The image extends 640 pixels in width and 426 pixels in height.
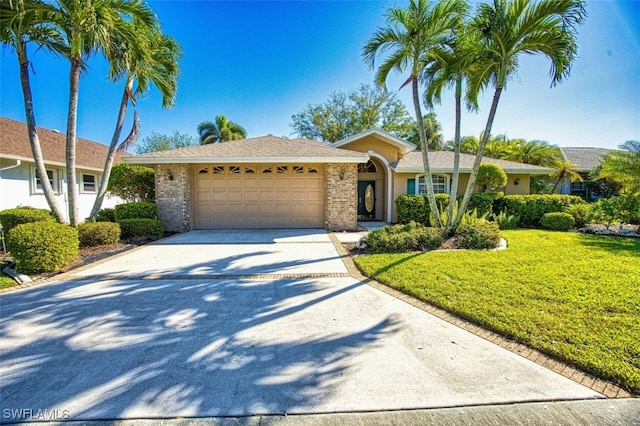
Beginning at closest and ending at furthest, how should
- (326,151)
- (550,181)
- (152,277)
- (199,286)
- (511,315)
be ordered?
1. (511,315)
2. (199,286)
3. (152,277)
4. (326,151)
5. (550,181)

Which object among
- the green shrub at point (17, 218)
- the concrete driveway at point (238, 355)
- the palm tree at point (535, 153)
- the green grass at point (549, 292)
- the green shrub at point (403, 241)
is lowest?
the concrete driveway at point (238, 355)

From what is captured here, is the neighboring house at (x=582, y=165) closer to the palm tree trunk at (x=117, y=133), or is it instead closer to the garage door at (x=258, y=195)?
the garage door at (x=258, y=195)

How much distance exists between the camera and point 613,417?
2.12 m

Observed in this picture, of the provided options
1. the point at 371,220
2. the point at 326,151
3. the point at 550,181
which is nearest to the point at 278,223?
the point at 326,151

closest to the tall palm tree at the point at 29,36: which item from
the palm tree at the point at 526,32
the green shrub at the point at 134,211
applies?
the green shrub at the point at 134,211

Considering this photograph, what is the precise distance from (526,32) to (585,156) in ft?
75.0

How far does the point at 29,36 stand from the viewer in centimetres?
765

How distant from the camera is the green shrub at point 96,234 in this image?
8012mm

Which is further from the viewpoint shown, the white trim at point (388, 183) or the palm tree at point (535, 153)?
the palm tree at point (535, 153)

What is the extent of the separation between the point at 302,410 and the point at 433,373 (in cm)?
130

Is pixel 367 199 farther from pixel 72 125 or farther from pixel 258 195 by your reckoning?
pixel 72 125

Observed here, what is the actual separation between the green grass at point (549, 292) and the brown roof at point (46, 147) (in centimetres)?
1497

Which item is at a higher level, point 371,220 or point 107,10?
point 107,10

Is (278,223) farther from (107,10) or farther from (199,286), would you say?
(107,10)
